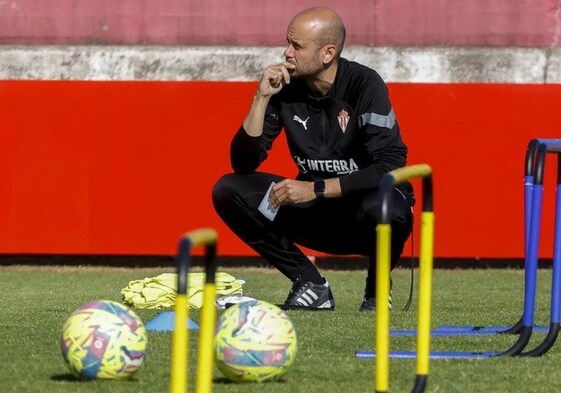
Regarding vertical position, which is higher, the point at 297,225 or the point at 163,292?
the point at 297,225

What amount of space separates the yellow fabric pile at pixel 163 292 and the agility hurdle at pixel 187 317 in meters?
3.86

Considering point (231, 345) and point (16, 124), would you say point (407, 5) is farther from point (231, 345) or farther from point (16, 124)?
point (231, 345)

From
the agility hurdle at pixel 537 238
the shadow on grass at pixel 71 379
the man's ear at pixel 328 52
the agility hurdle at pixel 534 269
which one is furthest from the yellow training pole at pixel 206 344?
the man's ear at pixel 328 52

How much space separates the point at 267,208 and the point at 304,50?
34.3 inches

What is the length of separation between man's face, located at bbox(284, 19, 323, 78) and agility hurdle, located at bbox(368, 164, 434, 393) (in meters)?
2.81

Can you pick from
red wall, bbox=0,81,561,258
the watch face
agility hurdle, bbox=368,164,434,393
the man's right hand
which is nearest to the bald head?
the man's right hand

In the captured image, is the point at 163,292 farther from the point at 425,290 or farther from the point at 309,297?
the point at 425,290

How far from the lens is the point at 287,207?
7.29 m

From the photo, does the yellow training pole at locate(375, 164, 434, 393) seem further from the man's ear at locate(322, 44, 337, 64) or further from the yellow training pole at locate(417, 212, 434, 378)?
the man's ear at locate(322, 44, 337, 64)

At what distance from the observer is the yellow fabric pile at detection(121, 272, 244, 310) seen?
24.1 feet

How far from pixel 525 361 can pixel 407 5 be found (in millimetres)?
7570

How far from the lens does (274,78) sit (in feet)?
22.9

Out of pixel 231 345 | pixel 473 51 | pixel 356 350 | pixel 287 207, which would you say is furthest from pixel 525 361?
pixel 473 51

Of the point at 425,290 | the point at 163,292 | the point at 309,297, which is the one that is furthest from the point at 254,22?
the point at 425,290
